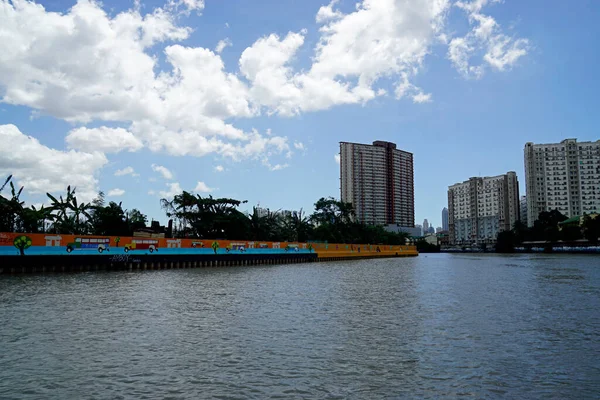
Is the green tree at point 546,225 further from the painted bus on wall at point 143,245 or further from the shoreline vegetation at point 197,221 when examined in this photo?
the painted bus on wall at point 143,245

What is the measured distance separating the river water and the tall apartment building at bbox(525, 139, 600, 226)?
174842mm

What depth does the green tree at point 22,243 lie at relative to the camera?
3709 cm

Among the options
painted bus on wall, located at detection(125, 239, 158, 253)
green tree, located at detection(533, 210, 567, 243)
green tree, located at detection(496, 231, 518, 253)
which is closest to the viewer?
painted bus on wall, located at detection(125, 239, 158, 253)

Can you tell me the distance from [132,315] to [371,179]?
180116 mm

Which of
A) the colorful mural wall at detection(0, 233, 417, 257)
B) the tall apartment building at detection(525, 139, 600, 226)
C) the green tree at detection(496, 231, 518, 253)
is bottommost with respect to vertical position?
the green tree at detection(496, 231, 518, 253)

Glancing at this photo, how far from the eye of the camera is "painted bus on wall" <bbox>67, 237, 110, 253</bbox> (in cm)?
4116

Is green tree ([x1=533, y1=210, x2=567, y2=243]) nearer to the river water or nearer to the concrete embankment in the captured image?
the concrete embankment

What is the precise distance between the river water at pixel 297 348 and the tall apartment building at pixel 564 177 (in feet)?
574

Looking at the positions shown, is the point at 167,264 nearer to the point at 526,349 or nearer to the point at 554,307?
the point at 554,307

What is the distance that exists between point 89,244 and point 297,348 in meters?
36.6

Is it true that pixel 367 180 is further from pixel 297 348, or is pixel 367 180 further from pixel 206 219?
pixel 297 348

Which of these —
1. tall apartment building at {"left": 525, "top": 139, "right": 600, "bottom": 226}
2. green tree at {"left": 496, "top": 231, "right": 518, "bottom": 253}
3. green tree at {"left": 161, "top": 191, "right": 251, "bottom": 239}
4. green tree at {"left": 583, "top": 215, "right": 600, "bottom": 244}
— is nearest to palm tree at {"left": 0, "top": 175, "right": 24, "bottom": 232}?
green tree at {"left": 161, "top": 191, "right": 251, "bottom": 239}

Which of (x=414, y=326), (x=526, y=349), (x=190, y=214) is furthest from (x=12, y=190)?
(x=526, y=349)

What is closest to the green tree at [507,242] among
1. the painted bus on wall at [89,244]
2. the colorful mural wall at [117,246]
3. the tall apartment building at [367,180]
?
the tall apartment building at [367,180]
